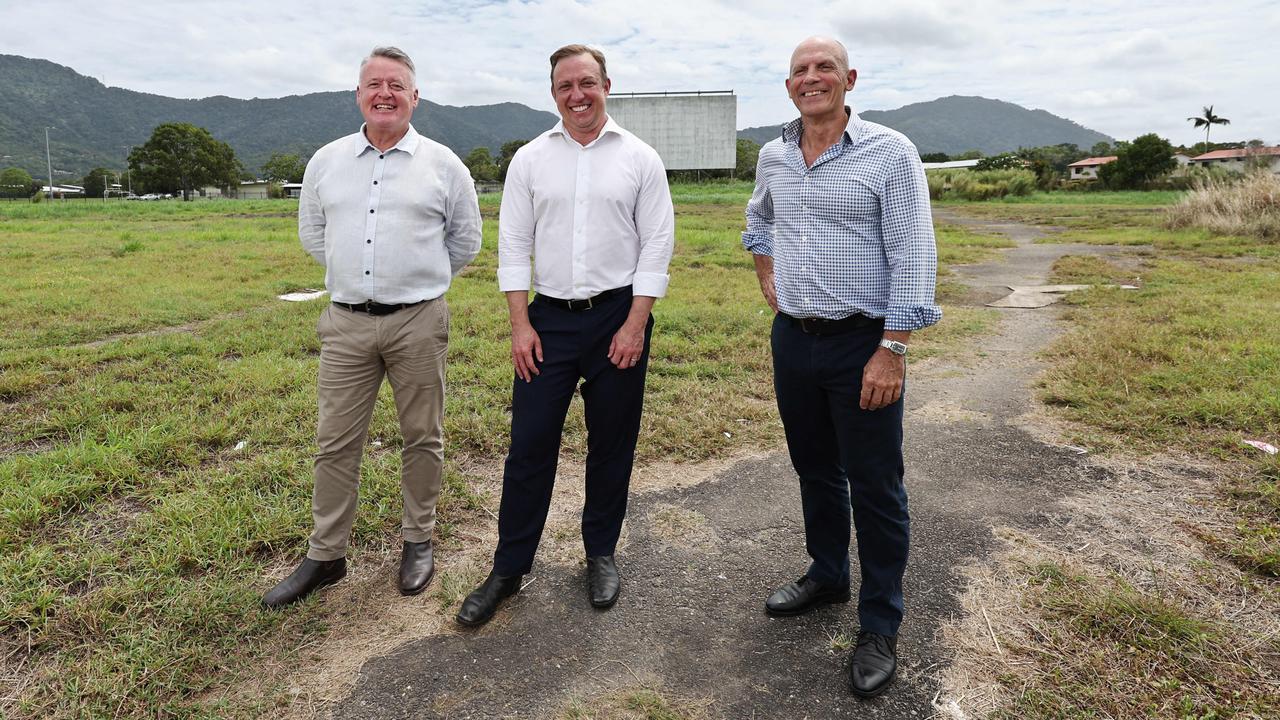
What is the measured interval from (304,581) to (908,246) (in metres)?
2.49

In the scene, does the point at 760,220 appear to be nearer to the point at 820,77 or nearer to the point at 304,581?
the point at 820,77

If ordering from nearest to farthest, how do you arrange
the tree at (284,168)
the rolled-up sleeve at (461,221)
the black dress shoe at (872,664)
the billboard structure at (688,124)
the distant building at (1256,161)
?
the black dress shoe at (872,664), the rolled-up sleeve at (461,221), the distant building at (1256,161), the billboard structure at (688,124), the tree at (284,168)

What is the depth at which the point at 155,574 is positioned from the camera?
2871mm

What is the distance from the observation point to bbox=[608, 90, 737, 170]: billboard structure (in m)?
50.5

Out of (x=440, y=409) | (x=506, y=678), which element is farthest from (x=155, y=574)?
(x=506, y=678)

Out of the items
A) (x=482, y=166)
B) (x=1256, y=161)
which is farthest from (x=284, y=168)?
(x=1256, y=161)

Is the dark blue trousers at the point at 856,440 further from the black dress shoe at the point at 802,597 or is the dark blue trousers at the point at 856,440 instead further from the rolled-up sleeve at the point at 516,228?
the rolled-up sleeve at the point at 516,228

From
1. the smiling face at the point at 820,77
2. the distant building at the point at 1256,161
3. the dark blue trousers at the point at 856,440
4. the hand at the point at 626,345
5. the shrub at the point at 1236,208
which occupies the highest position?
the distant building at the point at 1256,161

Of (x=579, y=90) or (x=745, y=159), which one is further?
(x=745, y=159)

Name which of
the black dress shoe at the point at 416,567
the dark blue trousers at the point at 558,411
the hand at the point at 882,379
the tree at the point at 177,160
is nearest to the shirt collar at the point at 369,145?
the dark blue trousers at the point at 558,411

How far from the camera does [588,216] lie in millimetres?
2590

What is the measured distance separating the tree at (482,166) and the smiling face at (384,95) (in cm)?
7658

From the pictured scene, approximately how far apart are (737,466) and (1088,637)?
1.94 m

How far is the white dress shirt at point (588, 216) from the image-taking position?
259cm
